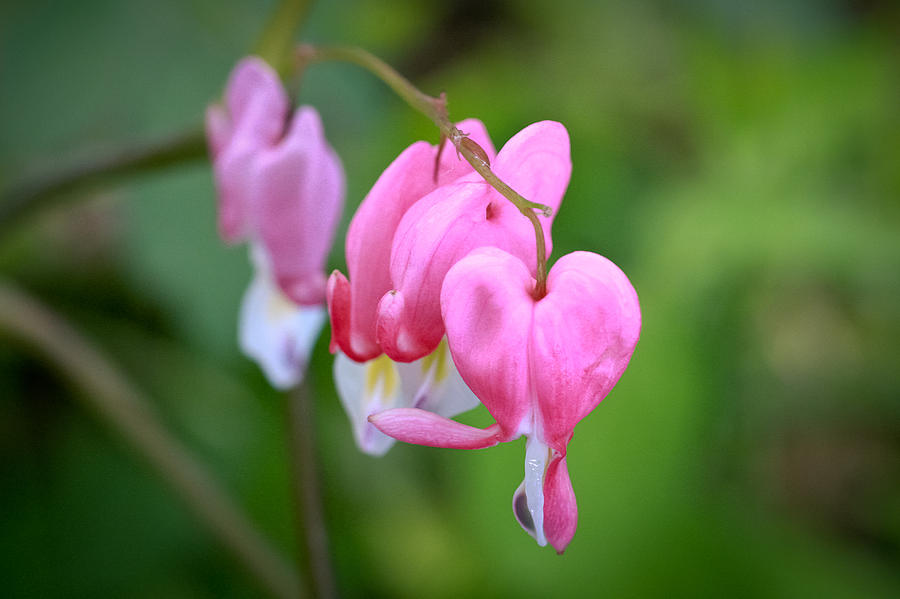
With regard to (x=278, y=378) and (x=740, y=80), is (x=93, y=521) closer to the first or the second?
(x=278, y=378)

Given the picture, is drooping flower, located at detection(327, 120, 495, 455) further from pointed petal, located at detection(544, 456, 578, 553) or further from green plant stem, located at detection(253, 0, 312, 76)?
green plant stem, located at detection(253, 0, 312, 76)

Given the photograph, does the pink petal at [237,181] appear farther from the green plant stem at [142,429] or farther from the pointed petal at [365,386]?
the green plant stem at [142,429]

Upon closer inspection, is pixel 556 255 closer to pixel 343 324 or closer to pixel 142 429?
pixel 142 429

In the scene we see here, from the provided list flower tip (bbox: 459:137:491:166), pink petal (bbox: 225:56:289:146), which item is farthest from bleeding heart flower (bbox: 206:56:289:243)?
flower tip (bbox: 459:137:491:166)

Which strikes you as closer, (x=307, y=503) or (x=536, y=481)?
(x=536, y=481)

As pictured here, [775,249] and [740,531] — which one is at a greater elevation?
[775,249]

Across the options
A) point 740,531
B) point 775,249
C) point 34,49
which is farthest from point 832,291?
point 34,49

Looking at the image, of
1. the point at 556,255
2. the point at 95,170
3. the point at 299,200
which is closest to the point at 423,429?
the point at 299,200
